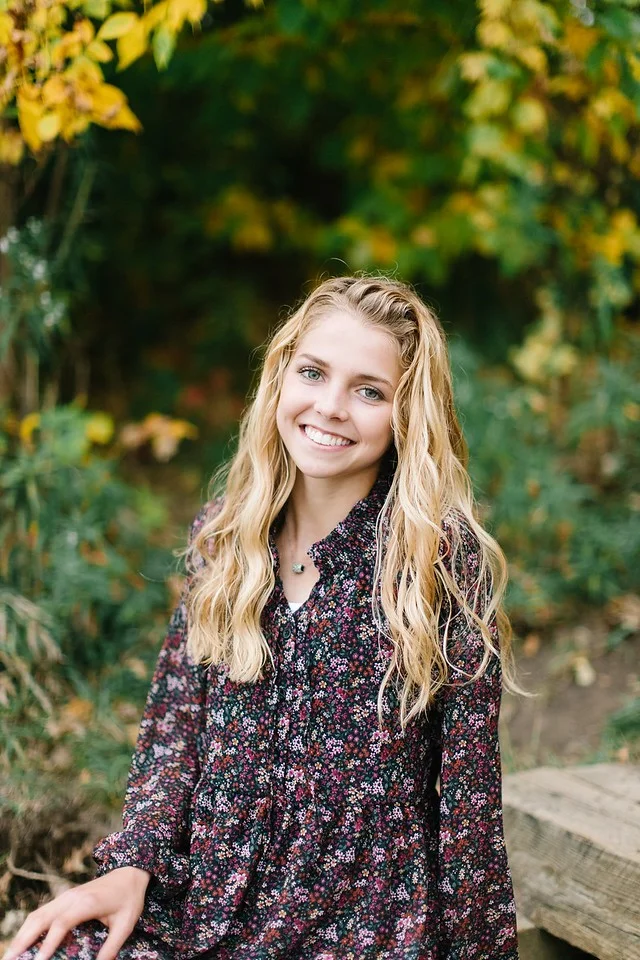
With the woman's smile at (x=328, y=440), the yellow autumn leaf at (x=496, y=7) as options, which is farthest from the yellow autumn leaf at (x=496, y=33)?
the woman's smile at (x=328, y=440)

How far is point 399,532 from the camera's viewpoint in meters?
1.88

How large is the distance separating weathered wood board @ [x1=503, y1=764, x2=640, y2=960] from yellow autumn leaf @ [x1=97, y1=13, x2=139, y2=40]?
2041 millimetres

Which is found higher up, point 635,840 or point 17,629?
point 17,629

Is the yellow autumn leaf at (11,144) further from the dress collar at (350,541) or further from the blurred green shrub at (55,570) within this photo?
the dress collar at (350,541)

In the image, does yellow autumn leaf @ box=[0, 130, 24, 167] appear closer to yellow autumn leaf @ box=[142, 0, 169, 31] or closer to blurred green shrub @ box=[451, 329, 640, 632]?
yellow autumn leaf @ box=[142, 0, 169, 31]

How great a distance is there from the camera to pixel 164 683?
202 centimetres

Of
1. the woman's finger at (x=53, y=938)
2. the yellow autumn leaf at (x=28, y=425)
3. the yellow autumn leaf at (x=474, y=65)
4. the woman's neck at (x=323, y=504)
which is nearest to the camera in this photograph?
the woman's finger at (x=53, y=938)

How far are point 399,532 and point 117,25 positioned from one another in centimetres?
138

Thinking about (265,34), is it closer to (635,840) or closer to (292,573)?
(292,573)

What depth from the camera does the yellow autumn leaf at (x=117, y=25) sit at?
224 centimetres

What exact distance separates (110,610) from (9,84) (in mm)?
1743

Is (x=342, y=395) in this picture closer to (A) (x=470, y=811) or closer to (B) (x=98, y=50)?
(A) (x=470, y=811)

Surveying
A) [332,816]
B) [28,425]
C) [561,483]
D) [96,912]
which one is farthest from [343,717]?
[561,483]

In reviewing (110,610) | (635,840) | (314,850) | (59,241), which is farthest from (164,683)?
(59,241)
